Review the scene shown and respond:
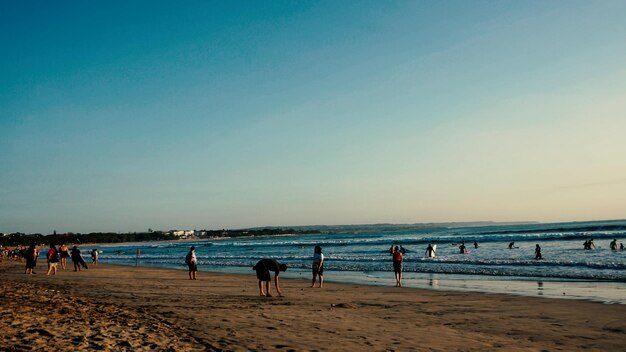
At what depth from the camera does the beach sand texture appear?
8328 mm

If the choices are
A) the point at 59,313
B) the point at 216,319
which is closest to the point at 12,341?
the point at 59,313

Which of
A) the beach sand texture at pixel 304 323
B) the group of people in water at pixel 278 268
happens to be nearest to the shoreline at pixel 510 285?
the group of people in water at pixel 278 268

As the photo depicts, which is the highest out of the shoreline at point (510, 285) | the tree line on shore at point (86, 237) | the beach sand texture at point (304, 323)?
the beach sand texture at point (304, 323)

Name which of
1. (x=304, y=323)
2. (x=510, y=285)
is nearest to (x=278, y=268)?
(x=304, y=323)

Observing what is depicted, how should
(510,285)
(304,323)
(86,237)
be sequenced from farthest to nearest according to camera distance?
(86,237)
(510,285)
(304,323)

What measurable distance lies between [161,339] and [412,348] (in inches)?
182

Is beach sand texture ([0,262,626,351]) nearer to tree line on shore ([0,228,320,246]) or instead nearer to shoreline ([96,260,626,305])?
shoreline ([96,260,626,305])

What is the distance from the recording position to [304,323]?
10.6 metres

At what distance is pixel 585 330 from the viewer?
35.0ft

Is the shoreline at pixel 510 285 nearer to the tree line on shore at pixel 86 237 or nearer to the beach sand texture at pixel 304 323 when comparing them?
the beach sand texture at pixel 304 323

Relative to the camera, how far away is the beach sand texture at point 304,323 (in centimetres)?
833

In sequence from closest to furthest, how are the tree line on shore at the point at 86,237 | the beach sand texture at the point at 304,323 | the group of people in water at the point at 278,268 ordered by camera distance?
the beach sand texture at the point at 304,323
the group of people in water at the point at 278,268
the tree line on shore at the point at 86,237

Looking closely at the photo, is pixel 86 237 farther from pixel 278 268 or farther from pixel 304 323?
pixel 304 323

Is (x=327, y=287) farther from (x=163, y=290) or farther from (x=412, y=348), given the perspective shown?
(x=412, y=348)
